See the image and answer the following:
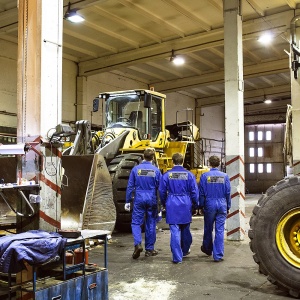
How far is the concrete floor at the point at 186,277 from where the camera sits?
5.27 meters

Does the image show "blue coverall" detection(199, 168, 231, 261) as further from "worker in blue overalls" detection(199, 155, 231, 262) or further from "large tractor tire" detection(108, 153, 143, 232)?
"large tractor tire" detection(108, 153, 143, 232)

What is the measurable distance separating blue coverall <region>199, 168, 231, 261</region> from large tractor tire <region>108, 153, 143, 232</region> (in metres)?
2.34

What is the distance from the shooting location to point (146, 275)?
6180 millimetres

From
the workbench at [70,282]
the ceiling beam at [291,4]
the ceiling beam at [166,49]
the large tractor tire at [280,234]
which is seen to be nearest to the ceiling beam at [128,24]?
the ceiling beam at [166,49]

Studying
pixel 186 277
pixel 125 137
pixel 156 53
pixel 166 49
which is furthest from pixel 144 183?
pixel 156 53

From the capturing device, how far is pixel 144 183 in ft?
24.1

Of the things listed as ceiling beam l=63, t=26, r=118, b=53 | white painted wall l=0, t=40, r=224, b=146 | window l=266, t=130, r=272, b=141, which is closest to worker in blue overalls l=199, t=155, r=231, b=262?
ceiling beam l=63, t=26, r=118, b=53

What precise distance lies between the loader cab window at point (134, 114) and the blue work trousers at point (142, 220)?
3623mm

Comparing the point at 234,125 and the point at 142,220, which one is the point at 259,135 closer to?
the point at 234,125

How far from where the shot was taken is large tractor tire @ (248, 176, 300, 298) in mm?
4980

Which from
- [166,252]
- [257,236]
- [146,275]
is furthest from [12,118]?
[257,236]

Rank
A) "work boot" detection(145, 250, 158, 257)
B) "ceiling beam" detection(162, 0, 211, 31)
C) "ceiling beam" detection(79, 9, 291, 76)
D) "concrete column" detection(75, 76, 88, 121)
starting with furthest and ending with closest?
1. "concrete column" detection(75, 76, 88, 121)
2. "ceiling beam" detection(79, 9, 291, 76)
3. "ceiling beam" detection(162, 0, 211, 31)
4. "work boot" detection(145, 250, 158, 257)

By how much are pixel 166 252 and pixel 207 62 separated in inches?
456

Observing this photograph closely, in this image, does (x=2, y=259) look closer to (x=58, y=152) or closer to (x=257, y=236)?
(x=58, y=152)
